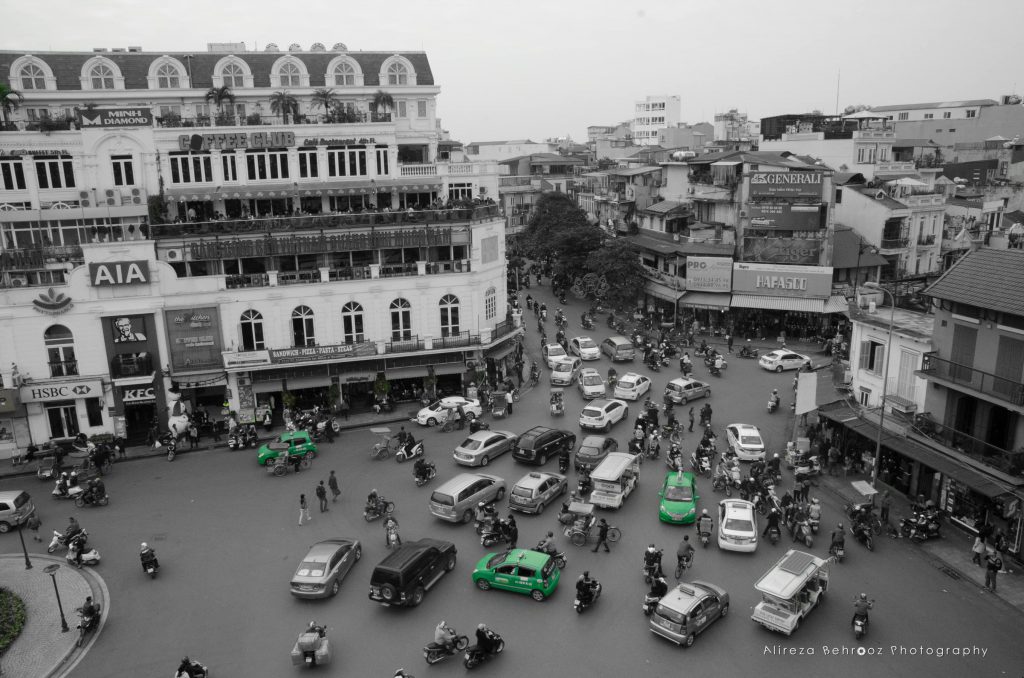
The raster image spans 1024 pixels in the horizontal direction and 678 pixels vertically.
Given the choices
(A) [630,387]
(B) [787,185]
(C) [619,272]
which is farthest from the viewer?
(C) [619,272]

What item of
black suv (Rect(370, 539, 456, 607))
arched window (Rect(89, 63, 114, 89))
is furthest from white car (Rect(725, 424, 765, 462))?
arched window (Rect(89, 63, 114, 89))

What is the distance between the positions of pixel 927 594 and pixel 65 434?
37603 mm

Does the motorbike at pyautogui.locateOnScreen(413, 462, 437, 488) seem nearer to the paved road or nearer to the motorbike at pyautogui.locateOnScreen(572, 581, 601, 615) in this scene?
the paved road

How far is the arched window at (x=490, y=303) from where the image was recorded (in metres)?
42.1

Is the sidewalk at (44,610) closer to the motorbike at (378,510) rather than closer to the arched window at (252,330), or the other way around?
the motorbike at (378,510)

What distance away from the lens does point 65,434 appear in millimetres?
35781

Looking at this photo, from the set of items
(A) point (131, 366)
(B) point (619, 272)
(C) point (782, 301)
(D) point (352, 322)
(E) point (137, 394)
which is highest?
(D) point (352, 322)

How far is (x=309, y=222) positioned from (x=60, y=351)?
44.6 feet

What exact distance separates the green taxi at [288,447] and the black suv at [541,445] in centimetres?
944

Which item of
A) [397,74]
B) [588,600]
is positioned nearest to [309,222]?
[397,74]

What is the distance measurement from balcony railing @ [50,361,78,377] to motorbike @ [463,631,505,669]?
27.1 m

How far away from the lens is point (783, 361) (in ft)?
146

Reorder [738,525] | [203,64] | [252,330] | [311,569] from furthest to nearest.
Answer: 1. [203,64]
2. [252,330]
3. [738,525]
4. [311,569]

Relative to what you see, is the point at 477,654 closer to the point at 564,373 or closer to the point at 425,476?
the point at 425,476
